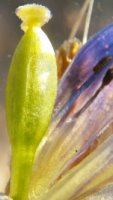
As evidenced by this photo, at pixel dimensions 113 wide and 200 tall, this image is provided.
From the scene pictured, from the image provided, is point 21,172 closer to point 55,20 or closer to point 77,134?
point 77,134

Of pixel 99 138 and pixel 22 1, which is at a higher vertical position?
pixel 22 1

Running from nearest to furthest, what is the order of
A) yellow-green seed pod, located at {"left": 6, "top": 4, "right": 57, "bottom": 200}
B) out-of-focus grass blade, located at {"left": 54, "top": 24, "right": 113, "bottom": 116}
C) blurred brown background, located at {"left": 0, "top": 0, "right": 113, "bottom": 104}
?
yellow-green seed pod, located at {"left": 6, "top": 4, "right": 57, "bottom": 200}
out-of-focus grass blade, located at {"left": 54, "top": 24, "right": 113, "bottom": 116}
blurred brown background, located at {"left": 0, "top": 0, "right": 113, "bottom": 104}

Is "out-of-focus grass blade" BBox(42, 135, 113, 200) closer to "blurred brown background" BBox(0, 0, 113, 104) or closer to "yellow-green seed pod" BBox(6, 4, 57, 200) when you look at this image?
"yellow-green seed pod" BBox(6, 4, 57, 200)

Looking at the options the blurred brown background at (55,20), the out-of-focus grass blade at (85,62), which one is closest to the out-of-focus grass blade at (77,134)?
the out-of-focus grass blade at (85,62)

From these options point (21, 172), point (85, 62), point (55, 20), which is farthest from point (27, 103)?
point (55, 20)

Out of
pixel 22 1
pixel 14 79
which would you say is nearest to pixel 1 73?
pixel 22 1

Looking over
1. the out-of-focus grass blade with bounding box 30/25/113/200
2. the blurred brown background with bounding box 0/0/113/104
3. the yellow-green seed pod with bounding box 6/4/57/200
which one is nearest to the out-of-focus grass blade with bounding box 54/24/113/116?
the out-of-focus grass blade with bounding box 30/25/113/200

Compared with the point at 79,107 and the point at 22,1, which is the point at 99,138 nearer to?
the point at 79,107
